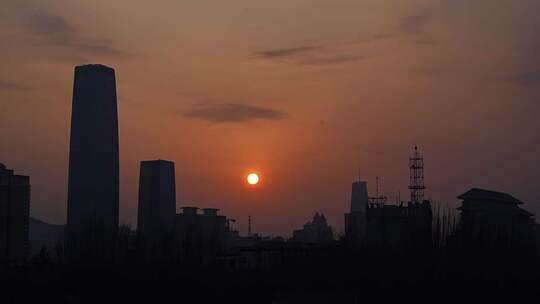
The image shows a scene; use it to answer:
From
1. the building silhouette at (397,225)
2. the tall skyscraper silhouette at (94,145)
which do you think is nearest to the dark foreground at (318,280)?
the building silhouette at (397,225)

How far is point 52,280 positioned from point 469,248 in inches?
793

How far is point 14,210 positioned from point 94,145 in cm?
1322

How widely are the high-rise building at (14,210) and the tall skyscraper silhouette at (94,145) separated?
18.7ft

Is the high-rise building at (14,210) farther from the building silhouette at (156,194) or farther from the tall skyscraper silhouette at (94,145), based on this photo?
the building silhouette at (156,194)

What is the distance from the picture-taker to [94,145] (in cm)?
11669

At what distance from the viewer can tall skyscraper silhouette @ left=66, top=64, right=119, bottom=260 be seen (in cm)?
11362

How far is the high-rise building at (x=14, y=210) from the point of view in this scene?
103 m

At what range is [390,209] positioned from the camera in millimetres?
83562

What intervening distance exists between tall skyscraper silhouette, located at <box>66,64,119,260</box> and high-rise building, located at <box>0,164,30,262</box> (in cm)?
570

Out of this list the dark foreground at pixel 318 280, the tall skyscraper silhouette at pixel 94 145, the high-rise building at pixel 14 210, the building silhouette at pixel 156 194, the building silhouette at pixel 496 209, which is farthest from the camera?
the building silhouette at pixel 156 194

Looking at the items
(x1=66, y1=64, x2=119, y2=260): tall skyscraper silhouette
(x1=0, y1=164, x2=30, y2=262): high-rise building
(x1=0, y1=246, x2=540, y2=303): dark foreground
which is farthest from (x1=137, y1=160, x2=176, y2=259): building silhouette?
(x1=0, y1=246, x2=540, y2=303): dark foreground

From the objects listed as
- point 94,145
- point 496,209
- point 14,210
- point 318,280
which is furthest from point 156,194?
point 318,280

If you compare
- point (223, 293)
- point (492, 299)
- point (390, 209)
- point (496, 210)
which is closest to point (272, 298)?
point (223, 293)

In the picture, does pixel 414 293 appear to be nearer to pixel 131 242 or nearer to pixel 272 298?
pixel 272 298
